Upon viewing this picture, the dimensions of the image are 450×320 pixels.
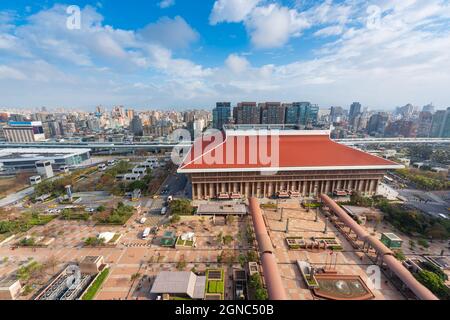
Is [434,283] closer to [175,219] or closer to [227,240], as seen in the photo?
[227,240]

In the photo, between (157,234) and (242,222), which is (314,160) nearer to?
(242,222)

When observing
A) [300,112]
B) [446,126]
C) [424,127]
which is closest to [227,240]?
[300,112]

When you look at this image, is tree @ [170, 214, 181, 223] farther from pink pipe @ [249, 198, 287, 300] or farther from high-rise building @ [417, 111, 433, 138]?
high-rise building @ [417, 111, 433, 138]

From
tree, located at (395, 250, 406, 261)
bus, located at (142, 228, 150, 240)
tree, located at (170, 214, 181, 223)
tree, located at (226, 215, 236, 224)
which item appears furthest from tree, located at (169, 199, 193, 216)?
tree, located at (395, 250, 406, 261)

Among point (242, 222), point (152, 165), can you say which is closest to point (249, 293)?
point (242, 222)

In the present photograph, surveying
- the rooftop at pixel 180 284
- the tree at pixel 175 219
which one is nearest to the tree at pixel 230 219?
the tree at pixel 175 219
